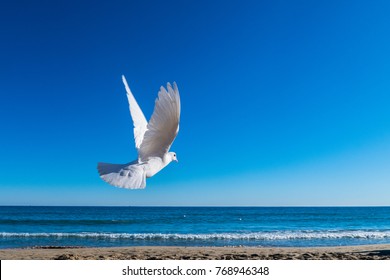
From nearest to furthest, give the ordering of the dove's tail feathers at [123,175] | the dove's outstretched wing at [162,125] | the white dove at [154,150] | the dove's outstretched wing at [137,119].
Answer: the dove's tail feathers at [123,175], the white dove at [154,150], the dove's outstretched wing at [162,125], the dove's outstretched wing at [137,119]

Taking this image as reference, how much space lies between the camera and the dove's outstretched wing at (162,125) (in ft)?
14.3

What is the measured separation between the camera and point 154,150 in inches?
192

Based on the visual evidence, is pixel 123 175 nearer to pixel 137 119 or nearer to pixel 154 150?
pixel 154 150

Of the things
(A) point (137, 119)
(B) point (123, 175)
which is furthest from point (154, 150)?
(A) point (137, 119)

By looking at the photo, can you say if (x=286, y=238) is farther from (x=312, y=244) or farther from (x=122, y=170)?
(x=122, y=170)

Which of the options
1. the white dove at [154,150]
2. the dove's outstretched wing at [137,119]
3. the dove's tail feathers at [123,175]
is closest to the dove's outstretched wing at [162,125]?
the white dove at [154,150]

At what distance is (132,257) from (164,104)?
7.33 m

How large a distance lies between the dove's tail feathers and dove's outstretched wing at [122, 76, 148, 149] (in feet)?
3.32

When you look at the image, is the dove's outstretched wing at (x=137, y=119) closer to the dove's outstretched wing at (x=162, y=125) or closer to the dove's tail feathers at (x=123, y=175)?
the dove's outstretched wing at (x=162, y=125)

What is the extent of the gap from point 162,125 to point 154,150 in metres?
0.37

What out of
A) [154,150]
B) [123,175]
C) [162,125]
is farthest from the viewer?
[154,150]
